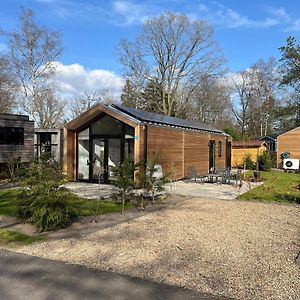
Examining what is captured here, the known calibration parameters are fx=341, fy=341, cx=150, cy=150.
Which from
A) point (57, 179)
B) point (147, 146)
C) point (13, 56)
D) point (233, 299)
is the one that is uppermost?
point (13, 56)

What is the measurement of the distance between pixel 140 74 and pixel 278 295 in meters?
35.1

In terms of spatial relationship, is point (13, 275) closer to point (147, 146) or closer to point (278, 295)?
point (278, 295)

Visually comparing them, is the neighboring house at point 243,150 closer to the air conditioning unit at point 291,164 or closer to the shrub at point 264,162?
the air conditioning unit at point 291,164

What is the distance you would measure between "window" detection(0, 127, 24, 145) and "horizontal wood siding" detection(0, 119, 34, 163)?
167 mm

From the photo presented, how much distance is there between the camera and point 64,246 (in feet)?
18.9

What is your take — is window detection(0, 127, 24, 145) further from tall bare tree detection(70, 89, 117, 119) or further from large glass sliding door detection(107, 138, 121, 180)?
tall bare tree detection(70, 89, 117, 119)

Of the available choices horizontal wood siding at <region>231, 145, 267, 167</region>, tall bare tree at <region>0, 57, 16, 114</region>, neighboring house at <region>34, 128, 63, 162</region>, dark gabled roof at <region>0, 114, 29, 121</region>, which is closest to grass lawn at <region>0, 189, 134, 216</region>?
dark gabled roof at <region>0, 114, 29, 121</region>

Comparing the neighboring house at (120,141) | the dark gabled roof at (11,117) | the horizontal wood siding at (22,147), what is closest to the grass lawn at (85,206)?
the neighboring house at (120,141)

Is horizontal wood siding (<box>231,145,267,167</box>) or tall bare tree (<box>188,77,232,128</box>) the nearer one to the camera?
horizontal wood siding (<box>231,145,267,167</box>)

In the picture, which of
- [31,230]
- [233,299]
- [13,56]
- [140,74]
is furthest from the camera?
[140,74]

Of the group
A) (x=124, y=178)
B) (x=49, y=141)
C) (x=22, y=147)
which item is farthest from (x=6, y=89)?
(x=124, y=178)

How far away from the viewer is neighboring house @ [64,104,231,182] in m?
13.9

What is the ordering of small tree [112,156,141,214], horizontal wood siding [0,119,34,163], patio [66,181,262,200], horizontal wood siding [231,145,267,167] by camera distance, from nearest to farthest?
1. small tree [112,156,141,214]
2. patio [66,181,262,200]
3. horizontal wood siding [0,119,34,163]
4. horizontal wood siding [231,145,267,167]

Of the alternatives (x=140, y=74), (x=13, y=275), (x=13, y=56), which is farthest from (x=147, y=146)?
(x=140, y=74)
